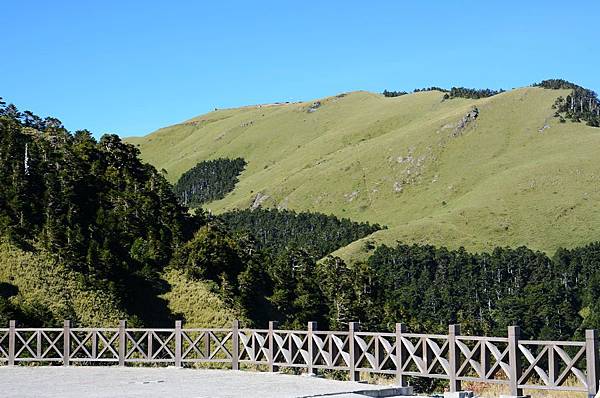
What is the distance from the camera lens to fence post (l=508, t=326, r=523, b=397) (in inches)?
692

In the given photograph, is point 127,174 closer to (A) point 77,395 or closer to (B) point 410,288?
(A) point 77,395

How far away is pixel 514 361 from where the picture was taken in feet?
57.7

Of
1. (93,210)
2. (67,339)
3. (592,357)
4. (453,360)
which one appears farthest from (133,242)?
(592,357)

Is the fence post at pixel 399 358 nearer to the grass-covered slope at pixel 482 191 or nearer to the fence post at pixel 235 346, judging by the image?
the fence post at pixel 235 346

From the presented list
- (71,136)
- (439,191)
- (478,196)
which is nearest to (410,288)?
(478,196)

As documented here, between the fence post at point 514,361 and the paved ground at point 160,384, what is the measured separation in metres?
3.04

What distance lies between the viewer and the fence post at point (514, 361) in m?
17.6

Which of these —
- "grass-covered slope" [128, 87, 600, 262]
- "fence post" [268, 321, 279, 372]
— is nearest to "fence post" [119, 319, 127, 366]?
"fence post" [268, 321, 279, 372]

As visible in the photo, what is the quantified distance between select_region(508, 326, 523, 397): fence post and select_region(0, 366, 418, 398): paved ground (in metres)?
3.04

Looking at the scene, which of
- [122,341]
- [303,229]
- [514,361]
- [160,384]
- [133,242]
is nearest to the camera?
[514,361]

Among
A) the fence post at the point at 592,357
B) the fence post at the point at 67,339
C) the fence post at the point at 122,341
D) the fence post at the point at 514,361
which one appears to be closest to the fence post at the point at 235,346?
the fence post at the point at 122,341

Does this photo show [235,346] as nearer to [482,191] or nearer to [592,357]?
[592,357]

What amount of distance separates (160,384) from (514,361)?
28.4 feet

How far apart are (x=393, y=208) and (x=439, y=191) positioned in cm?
995
